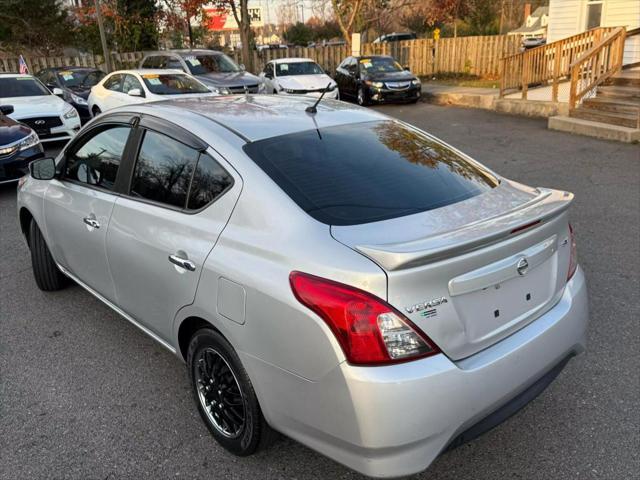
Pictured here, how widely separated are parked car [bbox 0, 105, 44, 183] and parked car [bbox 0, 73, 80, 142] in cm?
268

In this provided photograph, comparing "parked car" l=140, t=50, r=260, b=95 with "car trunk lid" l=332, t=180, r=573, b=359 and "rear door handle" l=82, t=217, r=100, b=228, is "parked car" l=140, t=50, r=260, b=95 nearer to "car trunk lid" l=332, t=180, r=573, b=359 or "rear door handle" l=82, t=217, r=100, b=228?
"rear door handle" l=82, t=217, r=100, b=228

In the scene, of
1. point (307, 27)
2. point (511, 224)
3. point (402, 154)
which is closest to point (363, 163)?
point (402, 154)

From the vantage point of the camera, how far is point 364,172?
2828 mm

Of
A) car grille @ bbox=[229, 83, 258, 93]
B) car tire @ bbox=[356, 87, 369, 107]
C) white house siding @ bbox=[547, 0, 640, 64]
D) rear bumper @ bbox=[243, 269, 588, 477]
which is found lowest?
car tire @ bbox=[356, 87, 369, 107]

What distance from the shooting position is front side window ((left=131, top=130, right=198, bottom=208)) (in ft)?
9.56

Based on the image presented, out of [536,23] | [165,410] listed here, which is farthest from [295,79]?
[536,23]

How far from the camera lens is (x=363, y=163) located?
290cm

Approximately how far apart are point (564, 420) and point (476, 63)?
2149 centimetres

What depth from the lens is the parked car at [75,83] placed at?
14.2 m

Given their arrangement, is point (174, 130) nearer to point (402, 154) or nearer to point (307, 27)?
point (402, 154)

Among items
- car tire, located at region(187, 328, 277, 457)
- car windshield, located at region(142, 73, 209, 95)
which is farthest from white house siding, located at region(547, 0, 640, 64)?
car tire, located at region(187, 328, 277, 457)

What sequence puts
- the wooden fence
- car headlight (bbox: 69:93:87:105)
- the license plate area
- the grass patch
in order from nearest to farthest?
the license plate area < car headlight (bbox: 69:93:87:105) < the grass patch < the wooden fence

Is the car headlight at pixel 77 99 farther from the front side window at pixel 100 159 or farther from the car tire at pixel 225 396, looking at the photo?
the car tire at pixel 225 396

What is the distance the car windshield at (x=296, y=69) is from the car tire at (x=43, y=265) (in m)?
13.0
